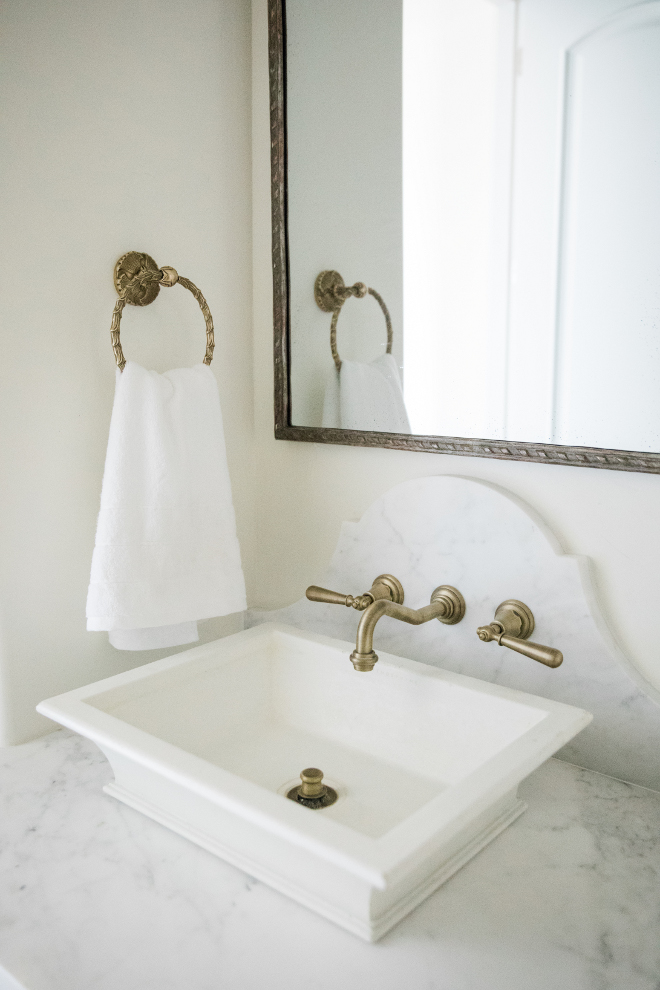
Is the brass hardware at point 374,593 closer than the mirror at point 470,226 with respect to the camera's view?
No

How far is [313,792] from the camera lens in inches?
37.9

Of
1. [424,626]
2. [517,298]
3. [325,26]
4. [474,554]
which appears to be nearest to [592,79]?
[517,298]

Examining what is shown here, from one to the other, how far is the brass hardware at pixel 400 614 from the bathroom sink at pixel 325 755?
0.08 m

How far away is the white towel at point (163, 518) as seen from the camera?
107 cm

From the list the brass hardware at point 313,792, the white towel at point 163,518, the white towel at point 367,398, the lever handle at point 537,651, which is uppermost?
the white towel at point 367,398

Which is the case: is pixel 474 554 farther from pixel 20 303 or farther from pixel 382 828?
pixel 20 303

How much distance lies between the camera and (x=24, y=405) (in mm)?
1053

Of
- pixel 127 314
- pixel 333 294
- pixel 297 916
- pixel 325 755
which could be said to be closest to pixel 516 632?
pixel 325 755

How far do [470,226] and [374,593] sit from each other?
1.83 feet

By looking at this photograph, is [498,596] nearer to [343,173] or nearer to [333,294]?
[333,294]

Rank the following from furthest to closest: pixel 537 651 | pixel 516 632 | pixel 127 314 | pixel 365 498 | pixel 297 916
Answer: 1. pixel 365 498
2. pixel 127 314
3. pixel 516 632
4. pixel 537 651
5. pixel 297 916

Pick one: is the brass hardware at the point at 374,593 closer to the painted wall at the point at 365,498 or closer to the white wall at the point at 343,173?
the painted wall at the point at 365,498

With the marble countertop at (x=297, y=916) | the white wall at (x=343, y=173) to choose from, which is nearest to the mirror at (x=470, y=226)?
the white wall at (x=343, y=173)

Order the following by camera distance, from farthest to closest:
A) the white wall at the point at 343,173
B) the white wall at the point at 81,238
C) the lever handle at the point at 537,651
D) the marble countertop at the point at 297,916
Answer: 1. the white wall at the point at 343,173
2. the white wall at the point at 81,238
3. the lever handle at the point at 537,651
4. the marble countertop at the point at 297,916
